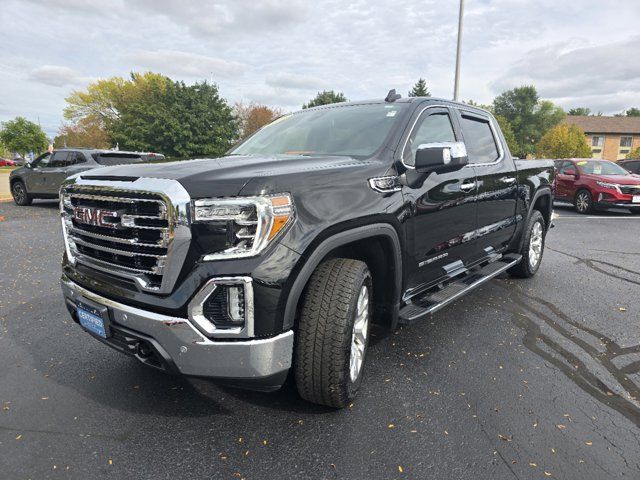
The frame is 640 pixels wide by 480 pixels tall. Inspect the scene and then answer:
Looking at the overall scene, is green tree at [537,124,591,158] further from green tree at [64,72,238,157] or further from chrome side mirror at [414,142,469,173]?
chrome side mirror at [414,142,469,173]

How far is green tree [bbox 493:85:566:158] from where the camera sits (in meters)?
→ 77.6

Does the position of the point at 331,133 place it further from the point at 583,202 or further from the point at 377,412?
the point at 583,202

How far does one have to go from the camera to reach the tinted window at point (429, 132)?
3104 millimetres

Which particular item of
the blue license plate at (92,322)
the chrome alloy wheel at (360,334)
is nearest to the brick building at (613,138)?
the chrome alloy wheel at (360,334)

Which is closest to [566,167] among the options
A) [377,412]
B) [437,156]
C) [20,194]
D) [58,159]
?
[437,156]

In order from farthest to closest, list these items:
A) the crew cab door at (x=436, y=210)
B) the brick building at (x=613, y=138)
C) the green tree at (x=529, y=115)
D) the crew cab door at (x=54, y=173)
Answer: the green tree at (x=529, y=115), the brick building at (x=613, y=138), the crew cab door at (x=54, y=173), the crew cab door at (x=436, y=210)

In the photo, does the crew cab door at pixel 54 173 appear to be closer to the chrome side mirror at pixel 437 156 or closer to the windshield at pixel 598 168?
the chrome side mirror at pixel 437 156

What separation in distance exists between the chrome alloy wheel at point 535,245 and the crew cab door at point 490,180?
0.87 meters

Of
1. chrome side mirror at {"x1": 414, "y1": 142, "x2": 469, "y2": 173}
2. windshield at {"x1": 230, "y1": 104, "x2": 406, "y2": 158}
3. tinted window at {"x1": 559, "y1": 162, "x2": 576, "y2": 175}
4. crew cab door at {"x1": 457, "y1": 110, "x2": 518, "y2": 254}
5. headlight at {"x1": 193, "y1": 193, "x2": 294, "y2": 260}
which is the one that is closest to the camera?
headlight at {"x1": 193, "y1": 193, "x2": 294, "y2": 260}

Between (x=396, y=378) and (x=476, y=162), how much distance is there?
217cm


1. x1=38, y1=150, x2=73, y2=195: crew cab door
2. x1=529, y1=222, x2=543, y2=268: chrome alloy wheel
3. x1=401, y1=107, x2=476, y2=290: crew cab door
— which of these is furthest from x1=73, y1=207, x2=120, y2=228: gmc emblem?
x1=38, y1=150, x2=73, y2=195: crew cab door

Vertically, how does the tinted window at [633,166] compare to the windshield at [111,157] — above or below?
below

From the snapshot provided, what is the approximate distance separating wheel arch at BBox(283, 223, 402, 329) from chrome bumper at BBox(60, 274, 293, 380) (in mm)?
168

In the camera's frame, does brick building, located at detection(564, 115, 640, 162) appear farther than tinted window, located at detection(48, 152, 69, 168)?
Yes
